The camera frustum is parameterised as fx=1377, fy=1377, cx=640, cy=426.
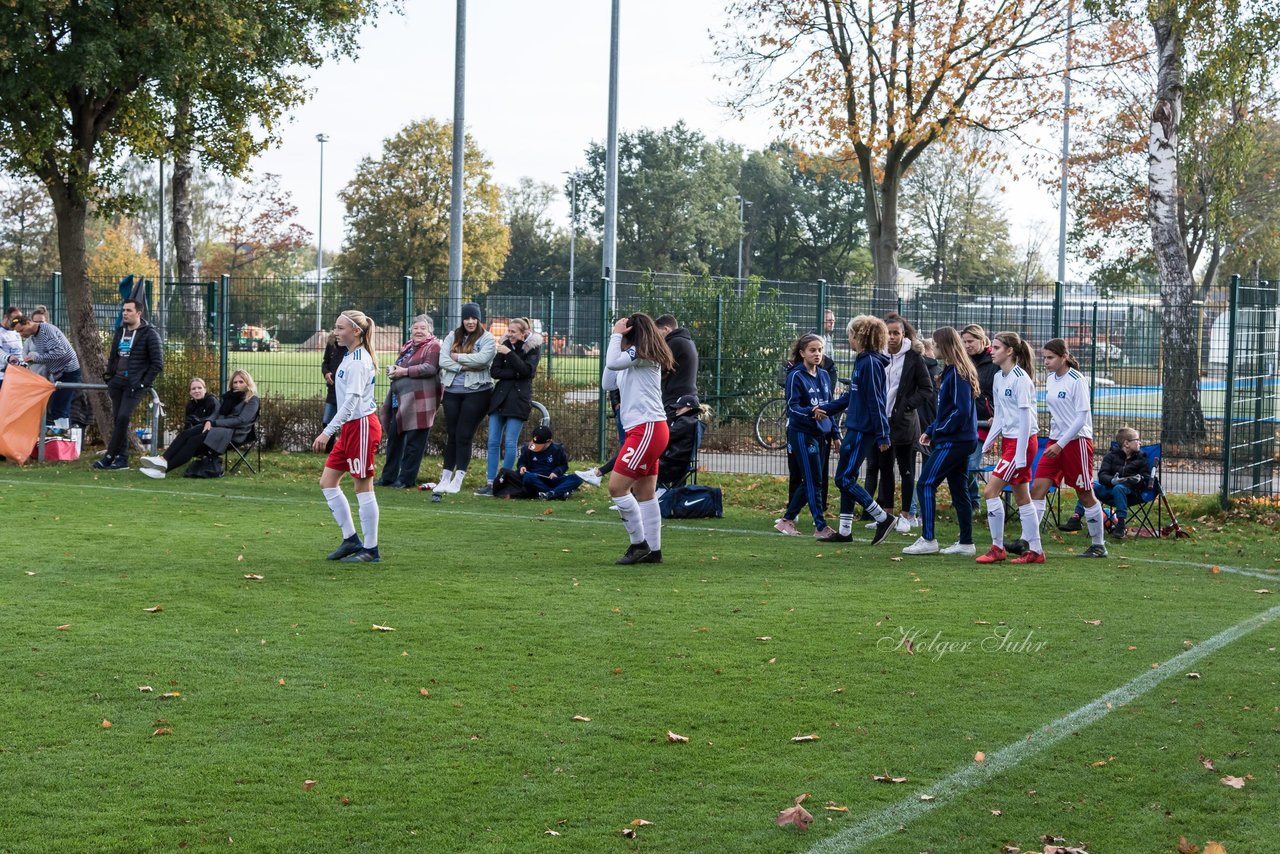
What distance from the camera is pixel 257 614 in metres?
8.14

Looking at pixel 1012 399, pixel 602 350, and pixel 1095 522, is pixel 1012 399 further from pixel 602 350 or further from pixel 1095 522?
pixel 602 350

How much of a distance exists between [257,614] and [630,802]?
3.86 metres

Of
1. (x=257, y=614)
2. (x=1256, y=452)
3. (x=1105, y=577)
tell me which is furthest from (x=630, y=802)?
(x=1256, y=452)

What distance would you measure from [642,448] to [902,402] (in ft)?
9.84

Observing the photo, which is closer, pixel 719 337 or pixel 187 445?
pixel 187 445

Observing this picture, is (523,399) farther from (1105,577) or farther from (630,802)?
(630,802)

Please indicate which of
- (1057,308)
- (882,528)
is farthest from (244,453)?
(1057,308)

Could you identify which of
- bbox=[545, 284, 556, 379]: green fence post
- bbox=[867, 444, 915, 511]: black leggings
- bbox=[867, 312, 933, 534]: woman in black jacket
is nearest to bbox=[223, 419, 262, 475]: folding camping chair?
bbox=[545, 284, 556, 379]: green fence post

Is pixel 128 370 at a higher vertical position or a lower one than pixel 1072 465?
higher

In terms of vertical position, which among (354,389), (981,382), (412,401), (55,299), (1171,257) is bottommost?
(412,401)

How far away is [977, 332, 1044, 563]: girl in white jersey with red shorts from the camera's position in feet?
34.2

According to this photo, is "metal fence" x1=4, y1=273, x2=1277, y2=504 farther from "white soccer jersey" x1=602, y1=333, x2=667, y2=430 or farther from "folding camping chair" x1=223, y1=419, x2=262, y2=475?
"white soccer jersey" x1=602, y1=333, x2=667, y2=430

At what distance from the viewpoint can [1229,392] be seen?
13.4m

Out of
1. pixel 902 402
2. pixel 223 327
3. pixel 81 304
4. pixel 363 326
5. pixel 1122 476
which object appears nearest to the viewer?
pixel 363 326
